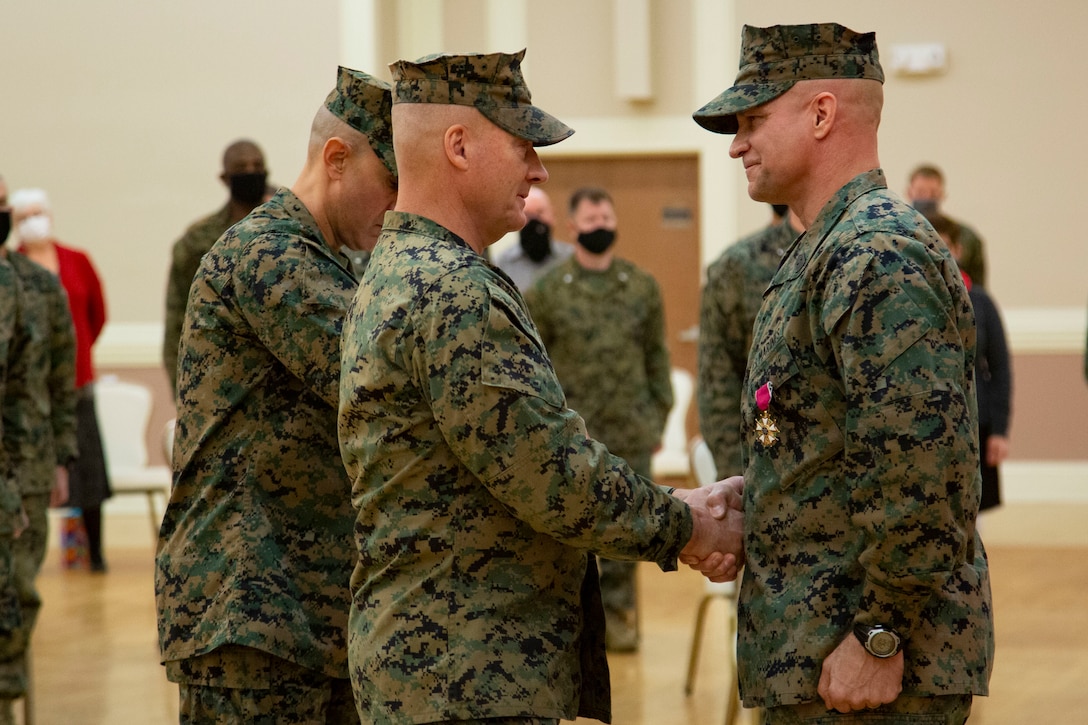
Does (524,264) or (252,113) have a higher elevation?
(252,113)

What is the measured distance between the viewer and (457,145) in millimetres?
2160

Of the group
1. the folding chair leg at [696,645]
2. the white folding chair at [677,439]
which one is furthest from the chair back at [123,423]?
the folding chair leg at [696,645]

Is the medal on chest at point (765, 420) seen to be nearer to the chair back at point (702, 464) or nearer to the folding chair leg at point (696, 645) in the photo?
the chair back at point (702, 464)

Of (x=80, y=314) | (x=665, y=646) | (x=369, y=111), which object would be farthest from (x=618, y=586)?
(x=369, y=111)

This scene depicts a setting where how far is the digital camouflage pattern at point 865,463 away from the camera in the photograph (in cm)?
195

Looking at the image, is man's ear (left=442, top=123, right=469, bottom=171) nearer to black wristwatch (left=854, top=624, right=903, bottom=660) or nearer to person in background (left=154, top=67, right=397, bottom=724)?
person in background (left=154, top=67, right=397, bottom=724)

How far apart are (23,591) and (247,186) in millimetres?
1674

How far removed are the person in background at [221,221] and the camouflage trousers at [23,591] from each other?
744 mm

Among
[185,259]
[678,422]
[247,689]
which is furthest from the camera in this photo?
[678,422]

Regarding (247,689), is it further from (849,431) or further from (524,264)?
(524,264)

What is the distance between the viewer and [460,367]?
200 cm

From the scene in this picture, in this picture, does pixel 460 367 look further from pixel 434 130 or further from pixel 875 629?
pixel 875 629

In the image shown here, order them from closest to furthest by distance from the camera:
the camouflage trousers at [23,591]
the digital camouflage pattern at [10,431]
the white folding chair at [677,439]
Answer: the digital camouflage pattern at [10,431] < the camouflage trousers at [23,591] < the white folding chair at [677,439]

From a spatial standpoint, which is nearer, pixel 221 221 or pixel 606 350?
pixel 221 221
